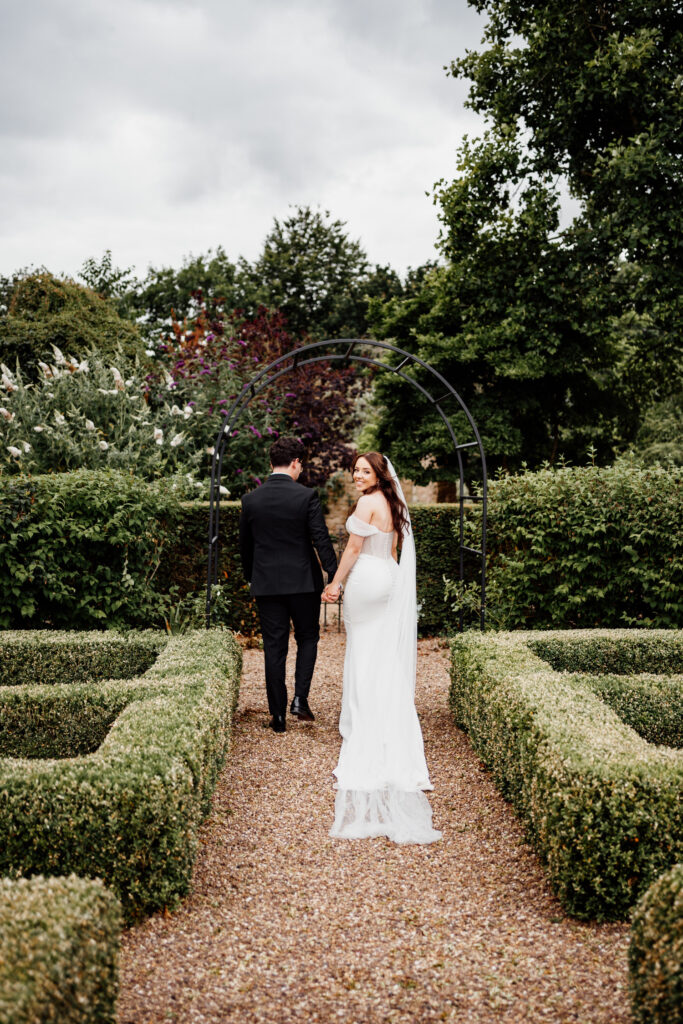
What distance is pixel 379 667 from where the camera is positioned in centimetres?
485

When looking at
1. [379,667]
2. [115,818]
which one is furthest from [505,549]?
[115,818]

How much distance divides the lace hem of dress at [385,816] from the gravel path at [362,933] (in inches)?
3.0

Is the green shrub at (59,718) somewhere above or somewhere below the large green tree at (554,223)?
below

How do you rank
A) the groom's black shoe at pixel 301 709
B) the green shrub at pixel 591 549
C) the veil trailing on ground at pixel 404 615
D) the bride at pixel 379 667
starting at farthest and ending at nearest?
the green shrub at pixel 591 549
the groom's black shoe at pixel 301 709
the veil trailing on ground at pixel 404 615
the bride at pixel 379 667

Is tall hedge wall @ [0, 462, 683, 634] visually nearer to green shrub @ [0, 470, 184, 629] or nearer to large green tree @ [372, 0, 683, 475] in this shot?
green shrub @ [0, 470, 184, 629]

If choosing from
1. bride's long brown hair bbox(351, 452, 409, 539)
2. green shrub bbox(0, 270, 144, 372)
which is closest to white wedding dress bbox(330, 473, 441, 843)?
bride's long brown hair bbox(351, 452, 409, 539)

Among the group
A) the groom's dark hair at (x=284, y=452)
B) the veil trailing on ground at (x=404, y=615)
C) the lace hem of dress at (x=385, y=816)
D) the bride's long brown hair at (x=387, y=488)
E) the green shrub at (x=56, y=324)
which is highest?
the green shrub at (x=56, y=324)

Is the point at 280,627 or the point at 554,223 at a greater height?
the point at 554,223

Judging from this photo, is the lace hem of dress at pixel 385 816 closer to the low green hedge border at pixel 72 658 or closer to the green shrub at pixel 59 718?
the green shrub at pixel 59 718

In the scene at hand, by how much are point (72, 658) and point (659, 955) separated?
4559 mm

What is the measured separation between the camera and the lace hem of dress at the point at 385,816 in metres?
3.88

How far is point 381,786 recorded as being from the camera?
170 inches

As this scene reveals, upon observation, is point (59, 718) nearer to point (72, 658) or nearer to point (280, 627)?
point (72, 658)

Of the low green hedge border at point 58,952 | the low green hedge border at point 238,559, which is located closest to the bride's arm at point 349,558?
the low green hedge border at point 238,559
